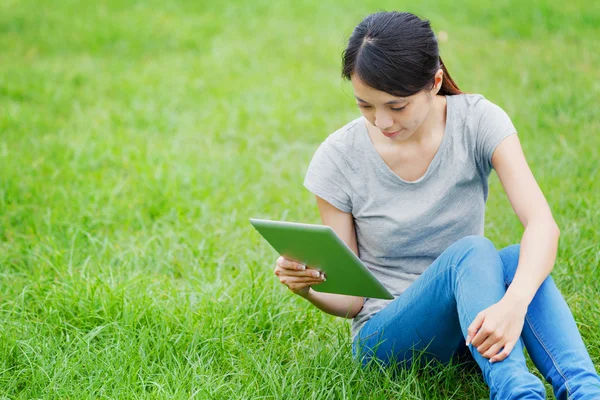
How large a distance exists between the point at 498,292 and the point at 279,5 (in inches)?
253

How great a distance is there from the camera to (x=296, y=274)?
222 cm

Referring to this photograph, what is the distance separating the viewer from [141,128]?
5.08 meters

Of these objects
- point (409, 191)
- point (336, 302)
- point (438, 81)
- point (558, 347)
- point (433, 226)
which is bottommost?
point (336, 302)

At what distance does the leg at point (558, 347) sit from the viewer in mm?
1919

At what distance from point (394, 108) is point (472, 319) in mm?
658

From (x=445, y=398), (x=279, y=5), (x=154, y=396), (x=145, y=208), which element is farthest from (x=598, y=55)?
(x=154, y=396)

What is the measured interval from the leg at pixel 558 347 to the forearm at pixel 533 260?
0.08 m

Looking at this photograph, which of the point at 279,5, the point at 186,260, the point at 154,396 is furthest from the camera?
the point at 279,5

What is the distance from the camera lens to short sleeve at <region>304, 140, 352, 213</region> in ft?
7.88

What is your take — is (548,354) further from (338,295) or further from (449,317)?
(338,295)

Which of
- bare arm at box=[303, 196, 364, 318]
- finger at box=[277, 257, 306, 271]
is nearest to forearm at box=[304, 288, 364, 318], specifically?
bare arm at box=[303, 196, 364, 318]

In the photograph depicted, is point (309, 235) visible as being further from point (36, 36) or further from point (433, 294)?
point (36, 36)

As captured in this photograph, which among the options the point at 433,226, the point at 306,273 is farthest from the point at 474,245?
the point at 306,273

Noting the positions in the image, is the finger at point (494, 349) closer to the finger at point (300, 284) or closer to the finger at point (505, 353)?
the finger at point (505, 353)
